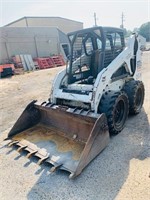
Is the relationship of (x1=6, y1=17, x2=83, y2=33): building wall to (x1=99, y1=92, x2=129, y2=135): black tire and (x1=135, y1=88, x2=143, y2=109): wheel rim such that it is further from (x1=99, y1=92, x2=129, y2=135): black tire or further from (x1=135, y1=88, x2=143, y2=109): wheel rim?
(x1=99, y1=92, x2=129, y2=135): black tire

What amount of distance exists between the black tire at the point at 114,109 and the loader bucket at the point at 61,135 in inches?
16.8

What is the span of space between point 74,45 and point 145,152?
2.93 metres

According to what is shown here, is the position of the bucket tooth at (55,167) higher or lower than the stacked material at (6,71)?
lower

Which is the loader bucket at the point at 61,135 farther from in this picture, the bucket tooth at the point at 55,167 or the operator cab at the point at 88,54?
the operator cab at the point at 88,54

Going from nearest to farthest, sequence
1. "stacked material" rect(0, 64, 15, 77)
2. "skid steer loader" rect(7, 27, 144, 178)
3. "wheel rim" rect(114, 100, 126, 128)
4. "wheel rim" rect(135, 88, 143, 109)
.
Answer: "skid steer loader" rect(7, 27, 144, 178) → "wheel rim" rect(114, 100, 126, 128) → "wheel rim" rect(135, 88, 143, 109) → "stacked material" rect(0, 64, 15, 77)

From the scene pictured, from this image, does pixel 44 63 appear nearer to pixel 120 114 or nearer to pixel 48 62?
pixel 48 62

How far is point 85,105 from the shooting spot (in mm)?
4051

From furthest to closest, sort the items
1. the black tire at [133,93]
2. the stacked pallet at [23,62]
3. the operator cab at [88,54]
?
the stacked pallet at [23,62]
the black tire at [133,93]
the operator cab at [88,54]

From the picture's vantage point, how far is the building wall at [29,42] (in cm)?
1825

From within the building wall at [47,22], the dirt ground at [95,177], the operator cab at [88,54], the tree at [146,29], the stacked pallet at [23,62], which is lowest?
the dirt ground at [95,177]

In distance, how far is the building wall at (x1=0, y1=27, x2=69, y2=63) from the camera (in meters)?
18.2

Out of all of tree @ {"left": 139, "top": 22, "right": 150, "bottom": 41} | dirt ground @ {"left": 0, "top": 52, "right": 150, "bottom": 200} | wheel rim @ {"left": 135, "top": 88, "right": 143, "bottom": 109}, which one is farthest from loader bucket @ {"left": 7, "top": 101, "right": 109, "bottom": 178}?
tree @ {"left": 139, "top": 22, "right": 150, "bottom": 41}

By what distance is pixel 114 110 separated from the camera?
3.96 metres

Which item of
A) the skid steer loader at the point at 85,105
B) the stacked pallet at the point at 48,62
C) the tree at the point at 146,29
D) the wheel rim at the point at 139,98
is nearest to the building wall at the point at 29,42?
the stacked pallet at the point at 48,62
